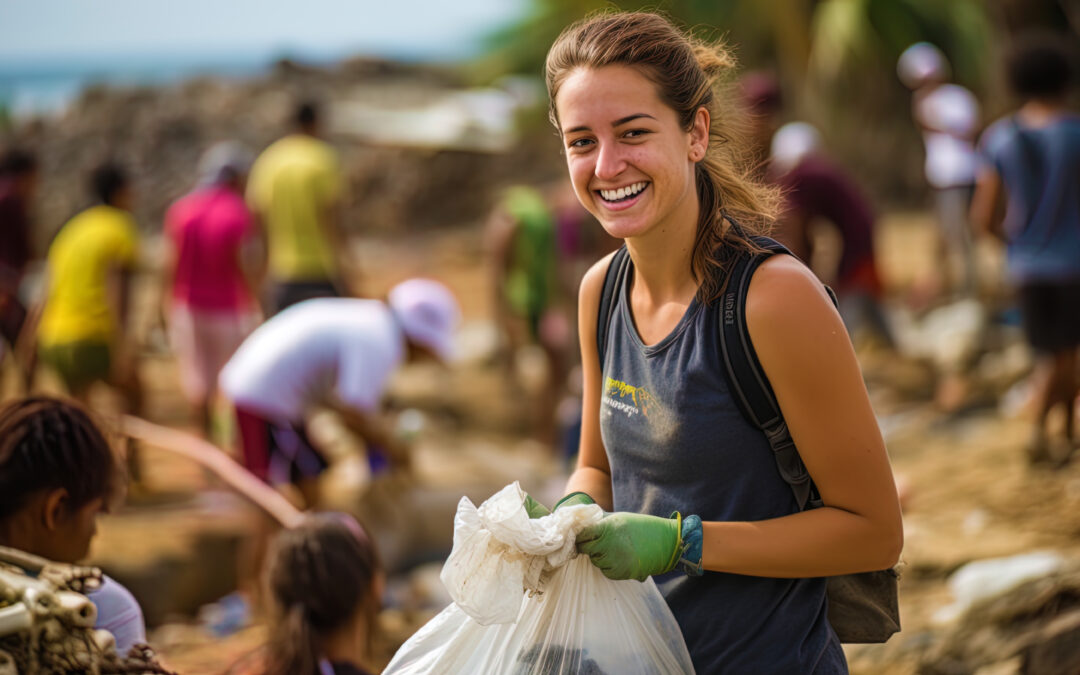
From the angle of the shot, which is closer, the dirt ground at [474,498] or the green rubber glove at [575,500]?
the green rubber glove at [575,500]

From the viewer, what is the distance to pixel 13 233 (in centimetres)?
735

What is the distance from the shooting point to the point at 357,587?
8.54ft

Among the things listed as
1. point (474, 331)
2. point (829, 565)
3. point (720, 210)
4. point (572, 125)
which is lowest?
point (474, 331)

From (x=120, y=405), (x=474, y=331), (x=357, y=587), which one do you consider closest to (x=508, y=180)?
(x=474, y=331)

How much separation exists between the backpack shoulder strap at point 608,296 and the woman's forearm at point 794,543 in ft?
1.37

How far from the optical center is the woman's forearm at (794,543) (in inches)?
63.7

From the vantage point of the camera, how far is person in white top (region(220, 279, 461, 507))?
452 cm

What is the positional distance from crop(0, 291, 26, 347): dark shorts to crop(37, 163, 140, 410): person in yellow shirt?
2.46 feet

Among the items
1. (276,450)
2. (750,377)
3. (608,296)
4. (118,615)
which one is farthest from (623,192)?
(276,450)

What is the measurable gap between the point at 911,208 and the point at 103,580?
582 inches

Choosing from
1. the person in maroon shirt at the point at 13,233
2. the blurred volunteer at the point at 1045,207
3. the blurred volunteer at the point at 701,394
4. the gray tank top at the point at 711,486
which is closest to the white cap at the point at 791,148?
the blurred volunteer at the point at 1045,207

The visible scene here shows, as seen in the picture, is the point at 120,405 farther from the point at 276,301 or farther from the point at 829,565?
the point at 829,565

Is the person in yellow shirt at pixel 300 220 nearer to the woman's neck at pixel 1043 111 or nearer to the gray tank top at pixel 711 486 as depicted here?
the woman's neck at pixel 1043 111

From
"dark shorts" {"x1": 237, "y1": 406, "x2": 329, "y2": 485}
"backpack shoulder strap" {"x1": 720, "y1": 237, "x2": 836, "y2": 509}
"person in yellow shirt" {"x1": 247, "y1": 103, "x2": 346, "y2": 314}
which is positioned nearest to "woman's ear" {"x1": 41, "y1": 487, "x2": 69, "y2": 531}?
"backpack shoulder strap" {"x1": 720, "y1": 237, "x2": 836, "y2": 509}
